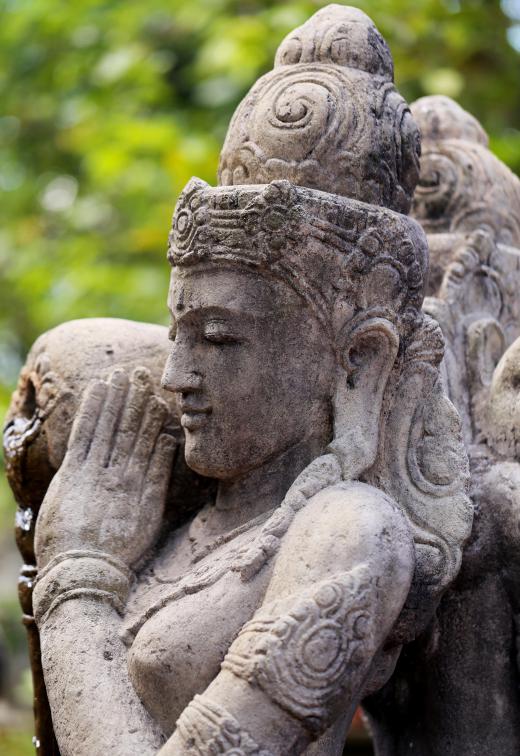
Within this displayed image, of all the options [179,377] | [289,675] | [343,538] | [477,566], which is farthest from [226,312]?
[477,566]

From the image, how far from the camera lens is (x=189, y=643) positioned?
2516mm

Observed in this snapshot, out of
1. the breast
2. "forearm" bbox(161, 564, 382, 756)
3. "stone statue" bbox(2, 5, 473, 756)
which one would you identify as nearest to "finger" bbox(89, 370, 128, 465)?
"stone statue" bbox(2, 5, 473, 756)

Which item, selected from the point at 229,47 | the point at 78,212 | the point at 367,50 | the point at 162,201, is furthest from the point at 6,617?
the point at 367,50

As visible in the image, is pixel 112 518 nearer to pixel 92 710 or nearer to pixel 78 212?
pixel 92 710

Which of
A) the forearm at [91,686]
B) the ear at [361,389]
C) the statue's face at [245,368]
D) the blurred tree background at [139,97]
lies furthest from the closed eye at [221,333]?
the blurred tree background at [139,97]

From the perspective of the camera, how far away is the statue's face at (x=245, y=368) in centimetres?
266

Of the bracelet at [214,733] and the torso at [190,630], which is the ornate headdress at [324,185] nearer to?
the torso at [190,630]

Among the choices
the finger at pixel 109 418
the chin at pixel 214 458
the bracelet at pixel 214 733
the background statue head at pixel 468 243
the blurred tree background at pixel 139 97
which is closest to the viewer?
the bracelet at pixel 214 733

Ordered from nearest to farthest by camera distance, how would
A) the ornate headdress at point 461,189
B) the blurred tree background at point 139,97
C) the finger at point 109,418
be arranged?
1. the finger at point 109,418
2. the ornate headdress at point 461,189
3. the blurred tree background at point 139,97

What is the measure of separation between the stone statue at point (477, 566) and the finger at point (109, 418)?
867 millimetres

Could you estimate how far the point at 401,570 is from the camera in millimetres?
2451

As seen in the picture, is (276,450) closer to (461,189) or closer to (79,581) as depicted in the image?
(79,581)

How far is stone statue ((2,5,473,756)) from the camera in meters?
2.45

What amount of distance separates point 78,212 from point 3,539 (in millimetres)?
5079
